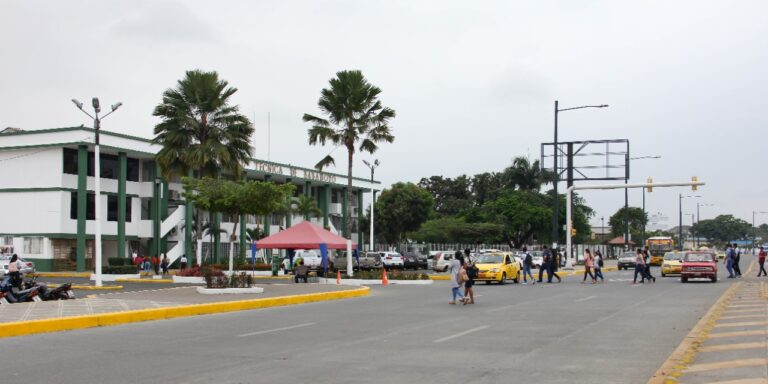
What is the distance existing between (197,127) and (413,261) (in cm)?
2330

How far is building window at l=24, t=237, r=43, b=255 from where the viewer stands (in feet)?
171

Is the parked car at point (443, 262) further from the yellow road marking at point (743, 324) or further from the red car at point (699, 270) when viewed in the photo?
the yellow road marking at point (743, 324)

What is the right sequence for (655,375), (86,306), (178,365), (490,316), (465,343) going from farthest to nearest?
(86,306)
(490,316)
(465,343)
(178,365)
(655,375)

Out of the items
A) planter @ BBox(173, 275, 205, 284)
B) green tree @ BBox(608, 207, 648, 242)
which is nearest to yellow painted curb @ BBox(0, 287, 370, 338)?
planter @ BBox(173, 275, 205, 284)

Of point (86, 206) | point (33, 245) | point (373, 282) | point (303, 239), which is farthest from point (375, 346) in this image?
point (33, 245)

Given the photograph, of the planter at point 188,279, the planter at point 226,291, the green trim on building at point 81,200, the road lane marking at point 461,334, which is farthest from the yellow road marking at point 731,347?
the green trim on building at point 81,200

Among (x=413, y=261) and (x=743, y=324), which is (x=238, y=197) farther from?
(x=413, y=261)

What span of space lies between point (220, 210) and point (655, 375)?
27.9m

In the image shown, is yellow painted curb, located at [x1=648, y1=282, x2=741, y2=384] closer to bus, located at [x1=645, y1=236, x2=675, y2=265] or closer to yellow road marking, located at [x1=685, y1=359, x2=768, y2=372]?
yellow road marking, located at [x1=685, y1=359, x2=768, y2=372]

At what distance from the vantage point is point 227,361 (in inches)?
450

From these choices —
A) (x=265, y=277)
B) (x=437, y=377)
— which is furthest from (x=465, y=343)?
(x=265, y=277)

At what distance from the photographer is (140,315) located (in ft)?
61.4

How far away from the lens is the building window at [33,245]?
171 ft

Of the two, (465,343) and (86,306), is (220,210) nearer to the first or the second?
(86,306)
